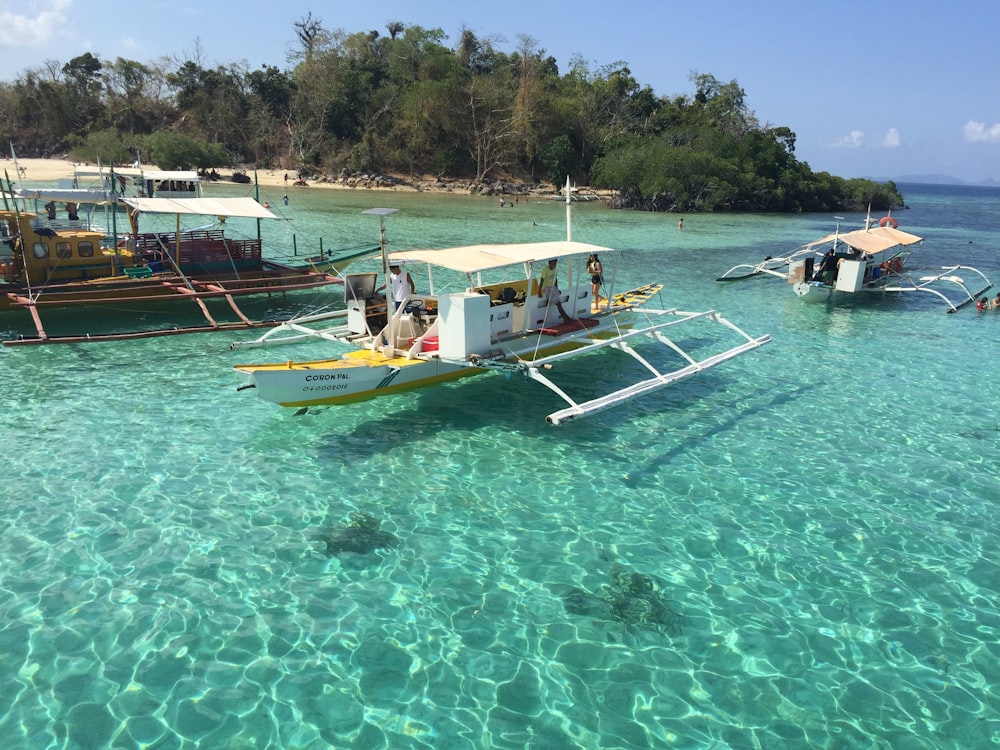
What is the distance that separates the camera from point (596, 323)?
1475cm

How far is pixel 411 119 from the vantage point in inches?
3302

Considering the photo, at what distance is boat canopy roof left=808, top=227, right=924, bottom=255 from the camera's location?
2562 cm

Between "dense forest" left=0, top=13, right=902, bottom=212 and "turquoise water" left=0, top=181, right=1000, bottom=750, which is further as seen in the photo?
"dense forest" left=0, top=13, right=902, bottom=212

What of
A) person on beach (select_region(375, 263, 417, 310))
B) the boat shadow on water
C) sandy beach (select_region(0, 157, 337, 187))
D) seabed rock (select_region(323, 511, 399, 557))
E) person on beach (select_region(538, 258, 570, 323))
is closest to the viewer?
seabed rock (select_region(323, 511, 399, 557))

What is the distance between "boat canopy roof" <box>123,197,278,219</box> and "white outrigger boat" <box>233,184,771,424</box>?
22.5ft

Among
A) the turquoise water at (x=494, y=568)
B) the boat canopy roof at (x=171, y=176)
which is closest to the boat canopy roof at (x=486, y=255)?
the turquoise water at (x=494, y=568)

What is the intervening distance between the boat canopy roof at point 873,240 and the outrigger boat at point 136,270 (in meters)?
20.4

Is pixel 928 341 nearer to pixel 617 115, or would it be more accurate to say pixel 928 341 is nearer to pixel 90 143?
pixel 617 115

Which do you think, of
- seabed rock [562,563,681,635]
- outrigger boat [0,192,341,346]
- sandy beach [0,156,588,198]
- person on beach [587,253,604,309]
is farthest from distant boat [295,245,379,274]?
sandy beach [0,156,588,198]

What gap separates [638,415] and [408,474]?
5417 mm

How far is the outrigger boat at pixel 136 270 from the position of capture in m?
17.7

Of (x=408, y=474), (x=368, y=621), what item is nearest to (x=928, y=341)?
(x=408, y=474)

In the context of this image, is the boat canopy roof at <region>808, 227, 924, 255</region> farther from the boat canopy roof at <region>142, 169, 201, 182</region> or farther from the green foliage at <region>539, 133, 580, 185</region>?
the green foliage at <region>539, 133, 580, 185</region>

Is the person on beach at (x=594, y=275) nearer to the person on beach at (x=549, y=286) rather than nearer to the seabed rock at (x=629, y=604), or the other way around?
the person on beach at (x=549, y=286)
